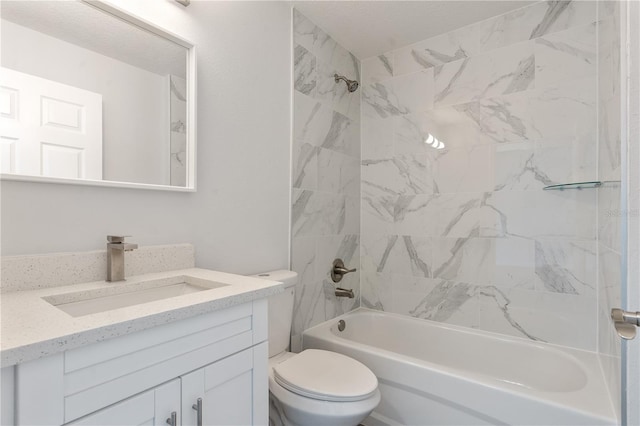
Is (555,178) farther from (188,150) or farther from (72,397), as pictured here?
(72,397)

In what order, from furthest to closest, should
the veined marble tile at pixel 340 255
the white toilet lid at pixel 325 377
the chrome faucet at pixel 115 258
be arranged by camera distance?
1. the veined marble tile at pixel 340 255
2. the white toilet lid at pixel 325 377
3. the chrome faucet at pixel 115 258

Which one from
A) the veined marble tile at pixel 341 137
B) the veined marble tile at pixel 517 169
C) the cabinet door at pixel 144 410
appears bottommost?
the cabinet door at pixel 144 410

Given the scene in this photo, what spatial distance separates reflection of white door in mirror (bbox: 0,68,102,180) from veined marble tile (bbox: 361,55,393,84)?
6.46ft

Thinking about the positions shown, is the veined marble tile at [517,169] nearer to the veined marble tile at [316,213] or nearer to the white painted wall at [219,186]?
the veined marble tile at [316,213]

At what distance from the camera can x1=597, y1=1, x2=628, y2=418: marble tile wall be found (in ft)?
4.08

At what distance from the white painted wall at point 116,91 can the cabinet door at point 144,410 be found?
77 centimetres

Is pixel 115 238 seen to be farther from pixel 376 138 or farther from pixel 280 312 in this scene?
pixel 376 138

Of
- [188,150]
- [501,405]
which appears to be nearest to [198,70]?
[188,150]

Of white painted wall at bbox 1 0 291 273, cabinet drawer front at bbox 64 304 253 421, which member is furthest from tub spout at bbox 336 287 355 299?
cabinet drawer front at bbox 64 304 253 421

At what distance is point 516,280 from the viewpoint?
2.02 m

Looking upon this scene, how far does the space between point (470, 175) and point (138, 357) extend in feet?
6.79

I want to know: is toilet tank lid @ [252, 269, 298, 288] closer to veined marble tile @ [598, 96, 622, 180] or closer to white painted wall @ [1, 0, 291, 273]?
white painted wall @ [1, 0, 291, 273]

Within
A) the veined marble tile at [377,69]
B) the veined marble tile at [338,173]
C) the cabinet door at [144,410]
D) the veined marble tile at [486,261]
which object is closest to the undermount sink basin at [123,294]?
the cabinet door at [144,410]

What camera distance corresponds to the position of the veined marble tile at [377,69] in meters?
2.53
